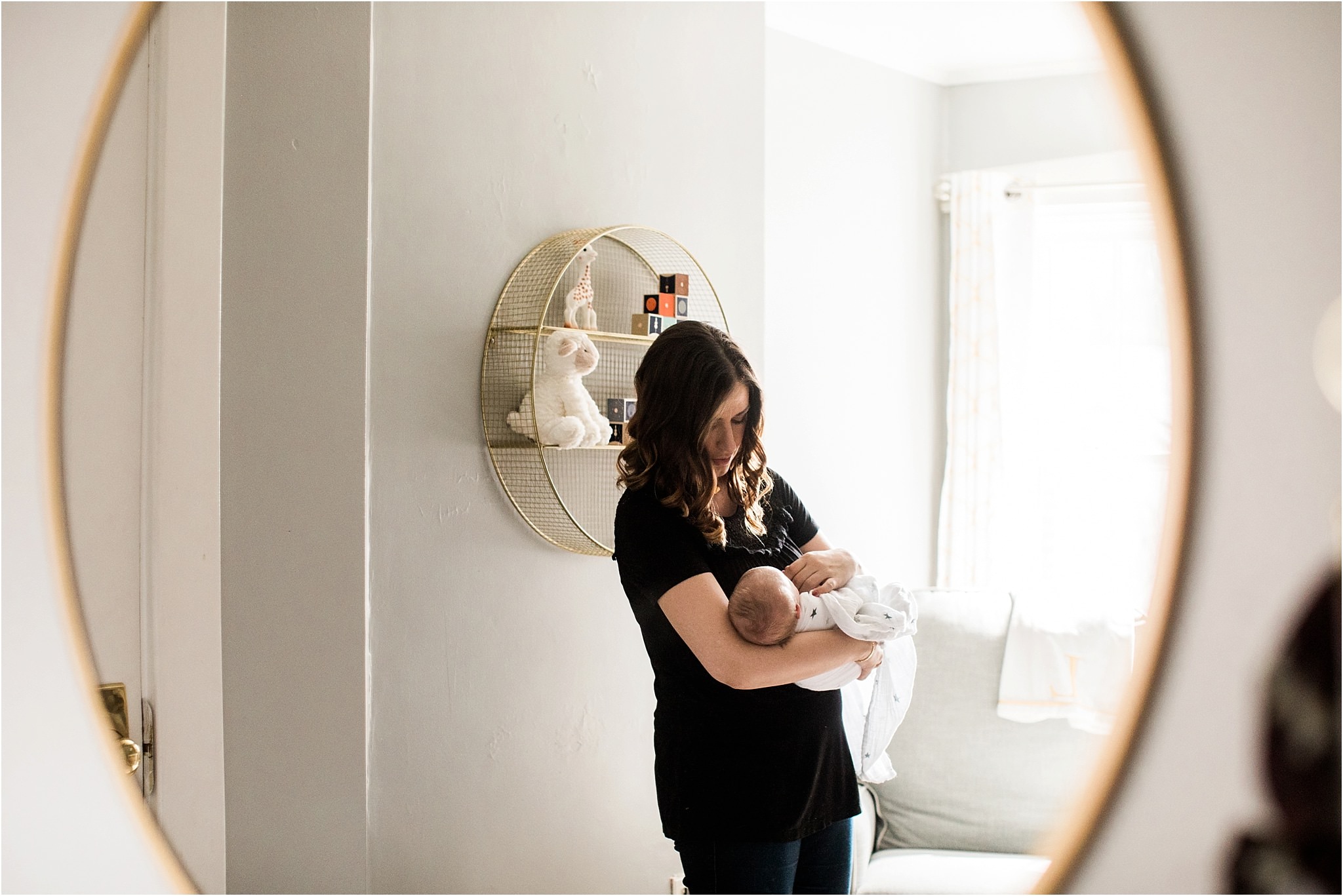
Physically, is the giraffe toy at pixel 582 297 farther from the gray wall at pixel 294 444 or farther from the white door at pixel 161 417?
the white door at pixel 161 417

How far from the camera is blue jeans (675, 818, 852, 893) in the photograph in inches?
36.3

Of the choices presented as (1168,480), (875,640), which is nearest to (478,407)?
(875,640)

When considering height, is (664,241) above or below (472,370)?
above

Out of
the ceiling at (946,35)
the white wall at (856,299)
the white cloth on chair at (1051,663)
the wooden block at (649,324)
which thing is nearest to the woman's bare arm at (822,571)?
the wooden block at (649,324)

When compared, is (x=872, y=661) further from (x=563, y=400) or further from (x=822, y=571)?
(x=563, y=400)

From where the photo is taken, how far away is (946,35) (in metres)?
2.03

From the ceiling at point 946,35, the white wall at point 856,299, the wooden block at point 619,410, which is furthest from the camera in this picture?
the white wall at point 856,299

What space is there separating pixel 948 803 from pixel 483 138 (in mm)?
1335

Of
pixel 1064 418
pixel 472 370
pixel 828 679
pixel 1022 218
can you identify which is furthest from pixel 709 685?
pixel 1022 218

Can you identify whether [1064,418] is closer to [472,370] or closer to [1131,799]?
[472,370]

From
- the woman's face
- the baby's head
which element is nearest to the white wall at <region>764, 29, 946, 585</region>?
the woman's face

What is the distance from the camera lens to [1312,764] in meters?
0.39

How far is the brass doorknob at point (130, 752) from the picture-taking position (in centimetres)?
63

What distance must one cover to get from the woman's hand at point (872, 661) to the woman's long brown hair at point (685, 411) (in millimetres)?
191
